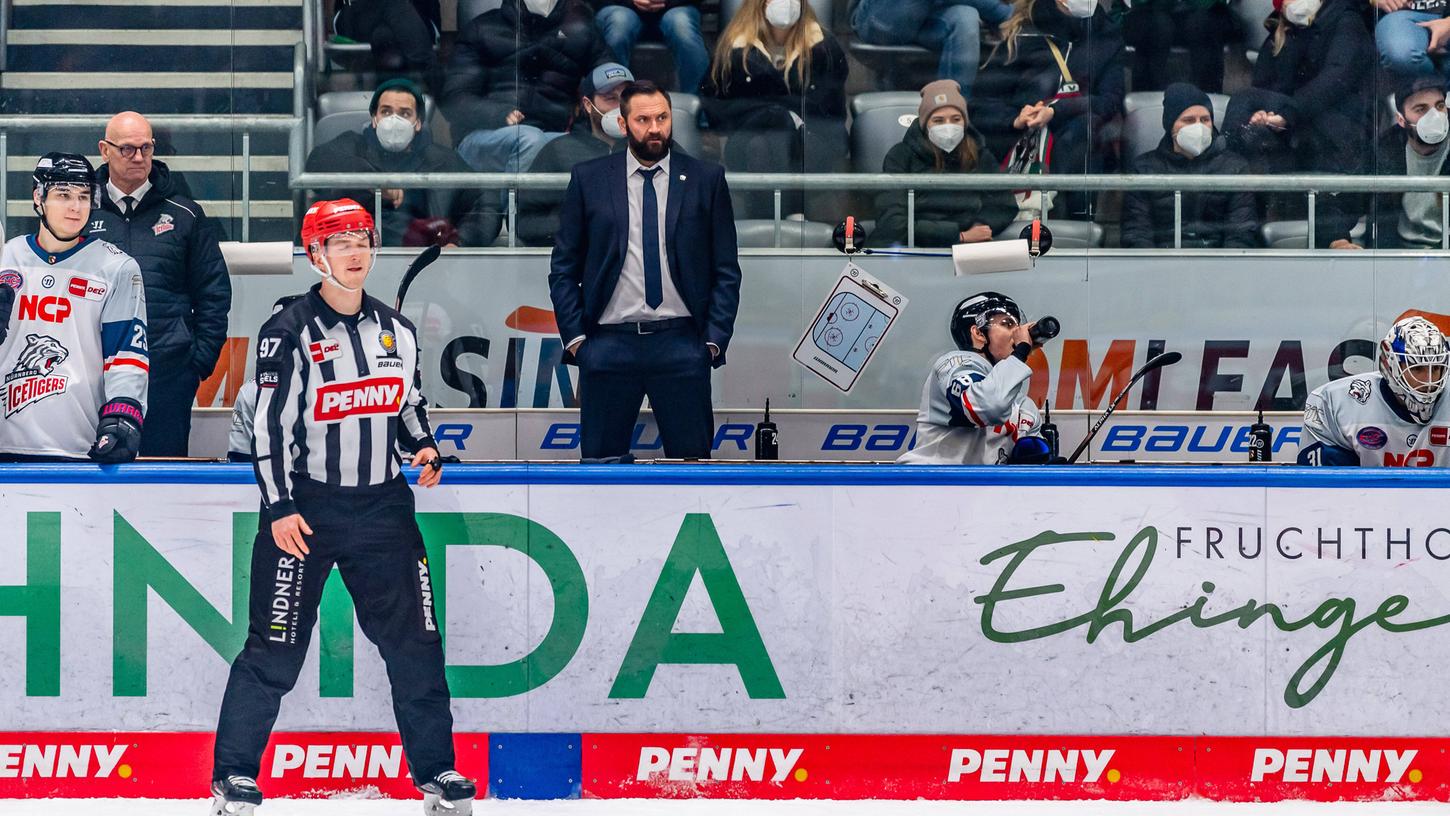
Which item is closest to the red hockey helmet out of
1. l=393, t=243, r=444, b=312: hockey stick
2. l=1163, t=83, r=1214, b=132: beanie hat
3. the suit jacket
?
the suit jacket

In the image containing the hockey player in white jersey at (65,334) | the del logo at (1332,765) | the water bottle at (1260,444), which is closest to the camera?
the del logo at (1332,765)

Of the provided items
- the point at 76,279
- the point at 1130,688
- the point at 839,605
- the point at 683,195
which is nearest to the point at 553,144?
the point at 683,195

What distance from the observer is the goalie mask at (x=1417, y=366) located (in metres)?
5.52

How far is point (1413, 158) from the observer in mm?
6758

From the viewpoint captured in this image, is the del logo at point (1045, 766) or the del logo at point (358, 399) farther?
the del logo at point (1045, 766)

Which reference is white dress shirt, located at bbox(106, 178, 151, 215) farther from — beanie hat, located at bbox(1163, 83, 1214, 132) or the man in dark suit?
beanie hat, located at bbox(1163, 83, 1214, 132)

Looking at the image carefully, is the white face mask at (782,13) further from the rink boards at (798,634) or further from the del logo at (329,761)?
the del logo at (329,761)

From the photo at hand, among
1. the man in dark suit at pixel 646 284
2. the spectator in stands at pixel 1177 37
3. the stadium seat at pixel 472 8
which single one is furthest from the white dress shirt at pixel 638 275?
the spectator in stands at pixel 1177 37

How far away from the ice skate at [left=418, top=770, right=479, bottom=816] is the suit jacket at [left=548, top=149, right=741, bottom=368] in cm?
159

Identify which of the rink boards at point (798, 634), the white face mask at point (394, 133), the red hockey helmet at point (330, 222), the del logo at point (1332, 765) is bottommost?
the del logo at point (1332, 765)

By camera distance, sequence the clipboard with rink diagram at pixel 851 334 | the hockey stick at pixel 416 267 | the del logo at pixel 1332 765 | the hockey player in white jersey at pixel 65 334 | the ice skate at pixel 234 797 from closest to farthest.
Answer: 1. the ice skate at pixel 234 797
2. the del logo at pixel 1332 765
3. the hockey player in white jersey at pixel 65 334
4. the hockey stick at pixel 416 267
5. the clipboard with rink diagram at pixel 851 334

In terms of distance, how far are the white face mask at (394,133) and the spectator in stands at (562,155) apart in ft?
1.65

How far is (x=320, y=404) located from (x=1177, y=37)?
3.88 meters

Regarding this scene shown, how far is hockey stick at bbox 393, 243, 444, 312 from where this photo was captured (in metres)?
6.34
